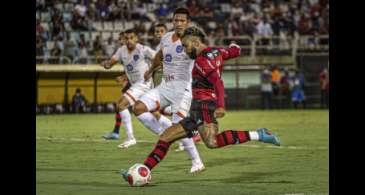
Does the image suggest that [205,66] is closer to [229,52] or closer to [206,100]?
[206,100]

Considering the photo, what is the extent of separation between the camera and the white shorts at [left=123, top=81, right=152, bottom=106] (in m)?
19.0

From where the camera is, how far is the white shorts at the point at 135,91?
62.3ft

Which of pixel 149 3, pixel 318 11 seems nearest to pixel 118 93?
pixel 149 3

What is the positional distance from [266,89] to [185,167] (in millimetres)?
25674

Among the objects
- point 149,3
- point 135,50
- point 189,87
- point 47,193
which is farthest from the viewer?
point 149,3

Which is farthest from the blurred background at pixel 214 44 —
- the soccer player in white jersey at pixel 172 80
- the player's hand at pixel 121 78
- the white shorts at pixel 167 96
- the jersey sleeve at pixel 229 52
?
the jersey sleeve at pixel 229 52

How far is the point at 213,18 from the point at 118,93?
6.83 metres

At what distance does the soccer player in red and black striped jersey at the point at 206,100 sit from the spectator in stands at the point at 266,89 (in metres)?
26.5

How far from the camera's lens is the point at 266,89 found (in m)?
39.1

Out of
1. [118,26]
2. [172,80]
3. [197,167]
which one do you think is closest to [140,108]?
[172,80]

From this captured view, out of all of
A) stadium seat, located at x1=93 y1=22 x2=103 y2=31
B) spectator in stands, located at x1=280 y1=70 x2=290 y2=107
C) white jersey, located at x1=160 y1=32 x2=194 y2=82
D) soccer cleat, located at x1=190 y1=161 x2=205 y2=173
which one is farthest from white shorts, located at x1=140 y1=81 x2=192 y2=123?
spectator in stands, located at x1=280 y1=70 x2=290 y2=107

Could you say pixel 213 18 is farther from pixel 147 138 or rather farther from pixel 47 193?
pixel 47 193

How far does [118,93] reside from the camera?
120 ft

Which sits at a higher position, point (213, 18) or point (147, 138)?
point (213, 18)
